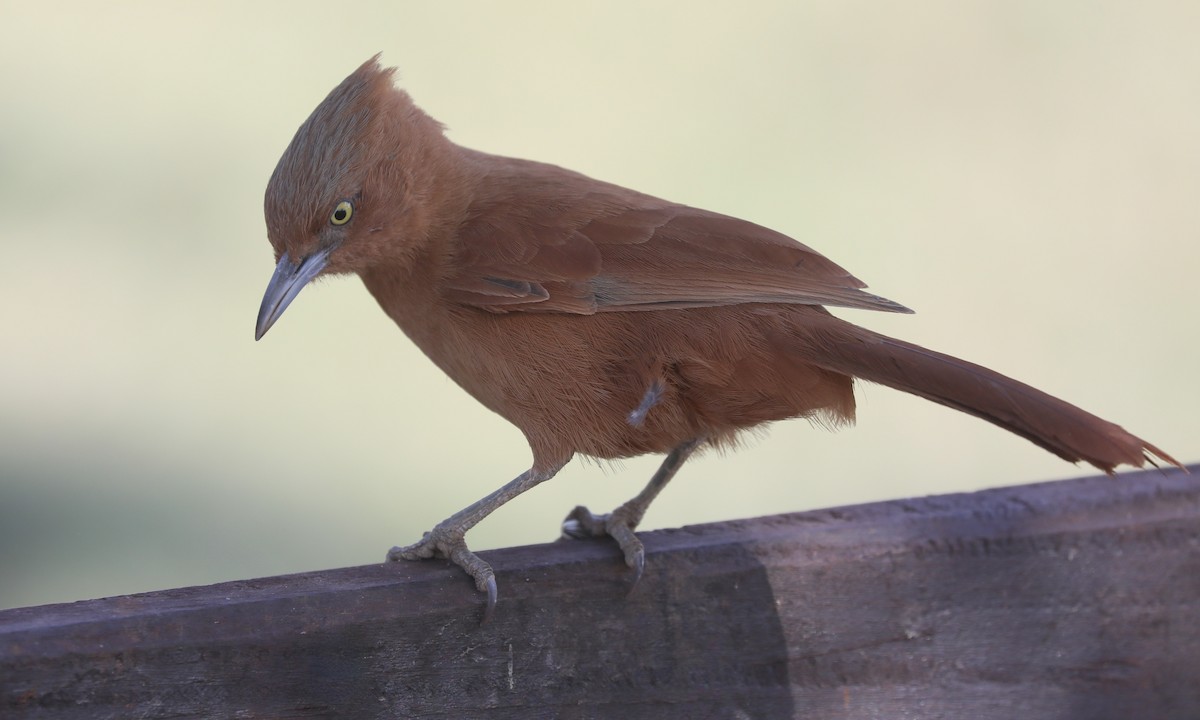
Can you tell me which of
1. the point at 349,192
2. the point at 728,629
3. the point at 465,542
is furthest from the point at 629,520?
the point at 349,192

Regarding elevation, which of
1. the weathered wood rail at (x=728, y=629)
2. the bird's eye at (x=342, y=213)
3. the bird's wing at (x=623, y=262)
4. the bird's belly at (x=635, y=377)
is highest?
the bird's eye at (x=342, y=213)

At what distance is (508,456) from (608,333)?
360 cm

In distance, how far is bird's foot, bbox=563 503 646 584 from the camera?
278 centimetres

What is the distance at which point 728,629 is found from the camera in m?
2.77

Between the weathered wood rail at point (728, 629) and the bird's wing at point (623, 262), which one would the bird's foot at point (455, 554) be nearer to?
the weathered wood rail at point (728, 629)

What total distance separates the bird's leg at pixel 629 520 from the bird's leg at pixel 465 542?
162mm

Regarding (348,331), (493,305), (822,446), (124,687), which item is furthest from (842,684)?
(348,331)

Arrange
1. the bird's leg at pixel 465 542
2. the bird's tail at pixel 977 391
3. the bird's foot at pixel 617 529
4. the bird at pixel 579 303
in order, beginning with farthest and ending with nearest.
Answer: the bird at pixel 579 303 < the bird's foot at pixel 617 529 < the bird's leg at pixel 465 542 < the bird's tail at pixel 977 391

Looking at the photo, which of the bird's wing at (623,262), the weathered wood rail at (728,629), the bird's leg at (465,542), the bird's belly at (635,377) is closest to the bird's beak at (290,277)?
the bird's wing at (623,262)

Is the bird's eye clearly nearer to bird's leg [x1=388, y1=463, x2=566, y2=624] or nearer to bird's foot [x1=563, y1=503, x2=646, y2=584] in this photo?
bird's leg [x1=388, y1=463, x2=566, y2=624]

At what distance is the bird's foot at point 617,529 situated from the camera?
2783 mm

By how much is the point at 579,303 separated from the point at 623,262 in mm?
168

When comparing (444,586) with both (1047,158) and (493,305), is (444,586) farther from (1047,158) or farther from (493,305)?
(1047,158)

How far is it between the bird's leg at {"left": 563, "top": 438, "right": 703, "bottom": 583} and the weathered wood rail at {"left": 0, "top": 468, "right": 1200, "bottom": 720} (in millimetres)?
35
